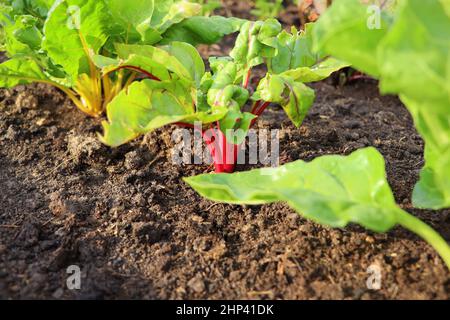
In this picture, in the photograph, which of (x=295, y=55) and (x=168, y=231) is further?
(x=295, y=55)

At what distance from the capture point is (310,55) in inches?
80.7

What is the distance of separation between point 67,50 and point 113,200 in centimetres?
61

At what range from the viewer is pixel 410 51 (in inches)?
50.0

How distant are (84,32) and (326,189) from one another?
1.12 m

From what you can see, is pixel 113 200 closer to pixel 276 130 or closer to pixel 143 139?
pixel 143 139

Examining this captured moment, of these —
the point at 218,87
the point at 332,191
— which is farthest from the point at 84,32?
the point at 332,191

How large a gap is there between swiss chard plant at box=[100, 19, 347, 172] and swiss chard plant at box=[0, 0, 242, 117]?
0.19m

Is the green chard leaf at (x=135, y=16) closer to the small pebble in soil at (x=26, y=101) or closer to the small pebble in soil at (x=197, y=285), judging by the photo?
the small pebble in soil at (x=26, y=101)

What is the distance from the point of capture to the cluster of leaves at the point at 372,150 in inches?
50.0

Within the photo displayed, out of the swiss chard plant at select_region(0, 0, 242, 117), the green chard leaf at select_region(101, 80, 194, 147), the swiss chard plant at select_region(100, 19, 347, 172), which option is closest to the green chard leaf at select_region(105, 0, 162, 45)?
the swiss chard plant at select_region(0, 0, 242, 117)

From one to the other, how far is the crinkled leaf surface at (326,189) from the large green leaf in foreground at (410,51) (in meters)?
0.16

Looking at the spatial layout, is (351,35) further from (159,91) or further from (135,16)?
(135,16)


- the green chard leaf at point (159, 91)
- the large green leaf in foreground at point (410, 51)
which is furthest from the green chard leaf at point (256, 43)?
the large green leaf in foreground at point (410, 51)

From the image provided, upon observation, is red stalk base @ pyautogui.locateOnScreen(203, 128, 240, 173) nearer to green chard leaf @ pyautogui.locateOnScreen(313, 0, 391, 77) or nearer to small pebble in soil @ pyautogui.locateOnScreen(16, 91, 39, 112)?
green chard leaf @ pyautogui.locateOnScreen(313, 0, 391, 77)
